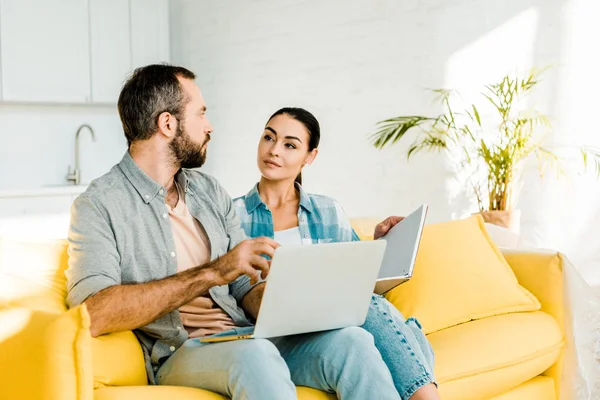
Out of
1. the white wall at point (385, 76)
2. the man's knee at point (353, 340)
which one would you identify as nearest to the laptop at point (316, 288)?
the man's knee at point (353, 340)

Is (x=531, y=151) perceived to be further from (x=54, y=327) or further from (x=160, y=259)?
(x=54, y=327)

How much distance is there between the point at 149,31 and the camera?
5.98m

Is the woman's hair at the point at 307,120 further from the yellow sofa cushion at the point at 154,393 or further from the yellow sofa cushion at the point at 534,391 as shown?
the yellow sofa cushion at the point at 154,393

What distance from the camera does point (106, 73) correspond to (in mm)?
5789

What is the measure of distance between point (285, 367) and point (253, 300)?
0.43m

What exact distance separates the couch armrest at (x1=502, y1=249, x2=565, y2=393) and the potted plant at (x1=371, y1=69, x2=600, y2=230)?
89cm

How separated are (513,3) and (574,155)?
87 centimetres

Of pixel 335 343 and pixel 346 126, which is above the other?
pixel 346 126

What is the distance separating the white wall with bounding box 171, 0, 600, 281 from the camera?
4.31 m

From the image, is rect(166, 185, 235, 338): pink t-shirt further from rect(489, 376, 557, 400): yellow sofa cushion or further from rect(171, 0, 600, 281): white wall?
rect(171, 0, 600, 281): white wall

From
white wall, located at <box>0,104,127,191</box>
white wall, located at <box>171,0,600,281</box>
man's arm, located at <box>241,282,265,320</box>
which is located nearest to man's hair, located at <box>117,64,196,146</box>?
man's arm, located at <box>241,282,265,320</box>

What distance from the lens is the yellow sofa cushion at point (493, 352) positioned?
2.54 m

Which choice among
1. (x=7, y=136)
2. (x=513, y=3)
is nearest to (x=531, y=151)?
(x=513, y=3)

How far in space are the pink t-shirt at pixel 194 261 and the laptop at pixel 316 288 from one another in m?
0.11
